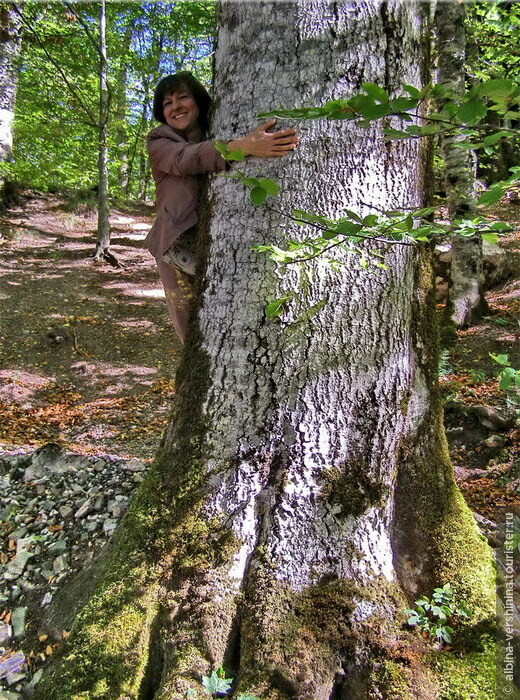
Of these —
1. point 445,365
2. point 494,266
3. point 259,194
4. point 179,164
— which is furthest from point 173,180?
point 494,266

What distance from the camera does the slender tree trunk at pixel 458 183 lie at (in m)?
7.18

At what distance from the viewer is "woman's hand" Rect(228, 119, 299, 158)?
2.09m

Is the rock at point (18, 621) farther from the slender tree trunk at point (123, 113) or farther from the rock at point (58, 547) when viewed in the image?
the slender tree trunk at point (123, 113)

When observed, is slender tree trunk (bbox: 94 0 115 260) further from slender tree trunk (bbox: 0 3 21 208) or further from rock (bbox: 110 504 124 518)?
rock (bbox: 110 504 124 518)

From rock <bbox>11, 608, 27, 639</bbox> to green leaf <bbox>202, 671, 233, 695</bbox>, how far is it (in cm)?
115

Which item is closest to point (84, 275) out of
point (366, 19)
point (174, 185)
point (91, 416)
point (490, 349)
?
point (91, 416)

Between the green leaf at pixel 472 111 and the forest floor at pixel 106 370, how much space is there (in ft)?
6.38

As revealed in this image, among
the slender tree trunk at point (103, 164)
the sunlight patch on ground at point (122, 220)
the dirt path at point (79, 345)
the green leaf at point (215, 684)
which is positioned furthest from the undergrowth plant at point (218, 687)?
the sunlight patch on ground at point (122, 220)

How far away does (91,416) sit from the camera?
273 inches

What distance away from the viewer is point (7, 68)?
1075 centimetres

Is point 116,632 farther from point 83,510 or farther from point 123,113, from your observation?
point 123,113

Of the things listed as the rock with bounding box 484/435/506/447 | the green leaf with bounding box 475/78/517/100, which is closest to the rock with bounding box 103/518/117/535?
the green leaf with bounding box 475/78/517/100

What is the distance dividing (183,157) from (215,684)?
7.34 feet

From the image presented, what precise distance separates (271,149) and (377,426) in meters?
1.28
